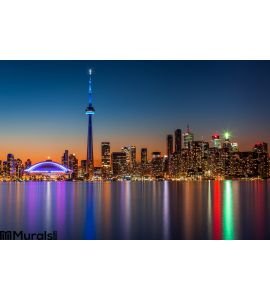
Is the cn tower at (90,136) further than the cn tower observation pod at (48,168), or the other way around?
the cn tower observation pod at (48,168)

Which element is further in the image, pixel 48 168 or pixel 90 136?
pixel 48 168

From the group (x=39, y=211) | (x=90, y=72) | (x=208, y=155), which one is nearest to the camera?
(x=90, y=72)

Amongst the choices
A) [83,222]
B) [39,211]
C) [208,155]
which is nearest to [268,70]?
[83,222]

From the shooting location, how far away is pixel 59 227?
8000 mm

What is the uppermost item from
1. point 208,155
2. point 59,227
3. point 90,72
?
point 90,72

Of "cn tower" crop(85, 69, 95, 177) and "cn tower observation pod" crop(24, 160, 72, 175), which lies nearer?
"cn tower" crop(85, 69, 95, 177)
